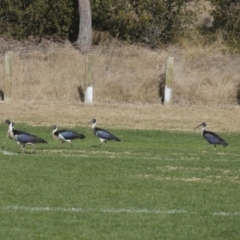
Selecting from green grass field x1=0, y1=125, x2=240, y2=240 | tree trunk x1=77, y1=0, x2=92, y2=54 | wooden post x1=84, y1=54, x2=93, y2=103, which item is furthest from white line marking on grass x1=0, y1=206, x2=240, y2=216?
tree trunk x1=77, y1=0, x2=92, y2=54

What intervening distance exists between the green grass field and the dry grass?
8890mm

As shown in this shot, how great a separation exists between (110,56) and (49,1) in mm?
5111

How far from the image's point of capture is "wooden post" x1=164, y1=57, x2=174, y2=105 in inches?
1411

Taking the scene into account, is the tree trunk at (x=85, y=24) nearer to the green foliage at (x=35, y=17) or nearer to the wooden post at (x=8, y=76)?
the green foliage at (x=35, y=17)

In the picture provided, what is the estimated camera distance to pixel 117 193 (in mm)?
15891

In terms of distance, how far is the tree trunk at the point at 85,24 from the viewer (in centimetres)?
4200

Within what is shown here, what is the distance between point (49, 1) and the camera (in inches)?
1732

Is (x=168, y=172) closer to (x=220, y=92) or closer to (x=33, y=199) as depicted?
(x=33, y=199)

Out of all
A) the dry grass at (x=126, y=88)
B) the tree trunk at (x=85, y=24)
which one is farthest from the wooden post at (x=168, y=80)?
the tree trunk at (x=85, y=24)

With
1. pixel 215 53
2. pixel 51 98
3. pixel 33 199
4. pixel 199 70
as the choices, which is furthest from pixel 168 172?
pixel 215 53

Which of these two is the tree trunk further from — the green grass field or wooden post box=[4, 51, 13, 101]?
the green grass field

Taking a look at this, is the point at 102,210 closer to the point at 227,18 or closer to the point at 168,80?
the point at 168,80

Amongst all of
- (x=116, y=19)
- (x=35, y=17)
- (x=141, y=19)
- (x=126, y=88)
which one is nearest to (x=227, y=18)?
(x=141, y=19)

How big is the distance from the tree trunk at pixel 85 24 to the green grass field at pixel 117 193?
17.8 m
